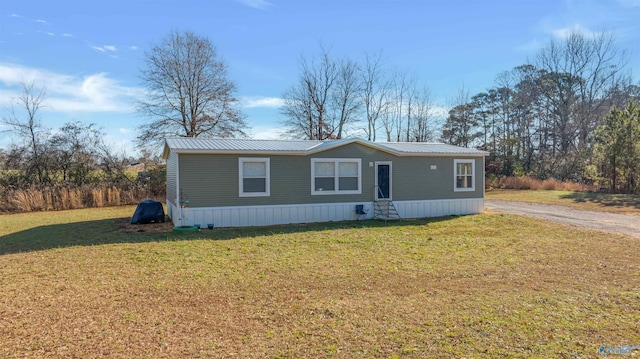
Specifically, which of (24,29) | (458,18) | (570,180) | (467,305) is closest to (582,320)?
(467,305)

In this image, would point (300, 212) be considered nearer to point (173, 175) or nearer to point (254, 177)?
point (254, 177)

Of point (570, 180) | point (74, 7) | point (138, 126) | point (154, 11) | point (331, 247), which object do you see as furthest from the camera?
point (570, 180)

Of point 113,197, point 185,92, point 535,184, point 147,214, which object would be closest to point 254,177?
point 147,214

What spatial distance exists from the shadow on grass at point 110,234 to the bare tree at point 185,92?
11.7 metres

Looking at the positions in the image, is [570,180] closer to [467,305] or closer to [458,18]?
[458,18]

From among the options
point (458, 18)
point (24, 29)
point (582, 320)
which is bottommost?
point (582, 320)

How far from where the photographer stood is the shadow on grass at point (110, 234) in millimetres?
8211

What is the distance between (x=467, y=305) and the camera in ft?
14.3

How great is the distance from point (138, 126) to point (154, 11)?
1294 centimetres

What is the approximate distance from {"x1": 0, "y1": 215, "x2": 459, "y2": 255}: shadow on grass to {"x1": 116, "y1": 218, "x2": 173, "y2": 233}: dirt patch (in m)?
0.04

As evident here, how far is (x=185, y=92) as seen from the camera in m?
22.6

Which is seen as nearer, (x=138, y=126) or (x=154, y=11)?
(x=154, y=11)

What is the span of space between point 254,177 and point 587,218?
10885 mm

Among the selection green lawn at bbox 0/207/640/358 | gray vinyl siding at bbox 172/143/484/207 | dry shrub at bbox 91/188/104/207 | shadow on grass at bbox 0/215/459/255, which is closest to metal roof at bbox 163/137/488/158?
gray vinyl siding at bbox 172/143/484/207
